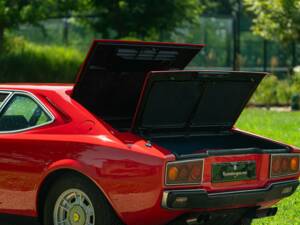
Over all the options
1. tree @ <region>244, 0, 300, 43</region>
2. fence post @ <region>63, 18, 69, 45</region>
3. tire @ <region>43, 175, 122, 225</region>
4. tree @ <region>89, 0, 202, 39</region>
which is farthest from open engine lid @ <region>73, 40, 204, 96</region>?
fence post @ <region>63, 18, 69, 45</region>

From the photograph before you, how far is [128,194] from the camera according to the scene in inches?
237

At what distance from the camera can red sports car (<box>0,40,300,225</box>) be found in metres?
6.03

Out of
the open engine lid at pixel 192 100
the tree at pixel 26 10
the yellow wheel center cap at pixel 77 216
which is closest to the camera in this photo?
the yellow wheel center cap at pixel 77 216

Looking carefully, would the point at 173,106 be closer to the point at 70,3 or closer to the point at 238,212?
the point at 238,212

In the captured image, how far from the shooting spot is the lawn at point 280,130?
26.1 ft

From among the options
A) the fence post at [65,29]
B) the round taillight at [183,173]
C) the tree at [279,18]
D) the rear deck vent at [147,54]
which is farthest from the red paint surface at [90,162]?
the fence post at [65,29]

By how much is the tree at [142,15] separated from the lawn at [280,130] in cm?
849

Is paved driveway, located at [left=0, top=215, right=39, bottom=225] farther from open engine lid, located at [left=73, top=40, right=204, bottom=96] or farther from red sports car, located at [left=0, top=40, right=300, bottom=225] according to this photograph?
open engine lid, located at [left=73, top=40, right=204, bottom=96]

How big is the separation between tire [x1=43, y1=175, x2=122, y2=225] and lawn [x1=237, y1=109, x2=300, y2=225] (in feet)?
7.03

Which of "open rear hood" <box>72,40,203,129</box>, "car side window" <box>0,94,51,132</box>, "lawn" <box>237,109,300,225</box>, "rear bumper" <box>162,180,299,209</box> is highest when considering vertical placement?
"open rear hood" <box>72,40,203,129</box>

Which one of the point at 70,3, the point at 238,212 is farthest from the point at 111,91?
the point at 70,3

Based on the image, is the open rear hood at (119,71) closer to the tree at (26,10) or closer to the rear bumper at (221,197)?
the rear bumper at (221,197)

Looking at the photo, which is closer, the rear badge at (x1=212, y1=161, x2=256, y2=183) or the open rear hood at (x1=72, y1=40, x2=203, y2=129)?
the rear badge at (x1=212, y1=161, x2=256, y2=183)

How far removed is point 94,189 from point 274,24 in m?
23.3
